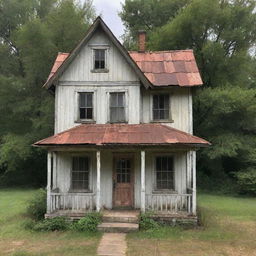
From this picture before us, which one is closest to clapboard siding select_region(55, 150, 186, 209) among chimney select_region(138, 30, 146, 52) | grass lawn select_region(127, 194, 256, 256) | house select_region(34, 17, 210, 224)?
house select_region(34, 17, 210, 224)

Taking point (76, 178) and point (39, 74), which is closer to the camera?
point (76, 178)

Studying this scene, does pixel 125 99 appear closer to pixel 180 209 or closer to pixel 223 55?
pixel 180 209

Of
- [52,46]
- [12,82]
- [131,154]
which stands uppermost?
[52,46]

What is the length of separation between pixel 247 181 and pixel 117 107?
1269 centimetres

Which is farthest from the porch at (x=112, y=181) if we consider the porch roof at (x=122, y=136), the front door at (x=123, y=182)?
the porch roof at (x=122, y=136)

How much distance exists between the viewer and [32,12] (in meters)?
35.7

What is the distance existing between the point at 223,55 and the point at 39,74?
49.2 ft

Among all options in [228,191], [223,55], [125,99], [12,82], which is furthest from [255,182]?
[12,82]

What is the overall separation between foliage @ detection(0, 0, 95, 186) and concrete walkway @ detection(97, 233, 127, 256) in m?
18.2

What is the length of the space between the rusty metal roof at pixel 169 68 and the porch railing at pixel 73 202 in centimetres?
568

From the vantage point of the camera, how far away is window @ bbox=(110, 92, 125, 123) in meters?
16.5

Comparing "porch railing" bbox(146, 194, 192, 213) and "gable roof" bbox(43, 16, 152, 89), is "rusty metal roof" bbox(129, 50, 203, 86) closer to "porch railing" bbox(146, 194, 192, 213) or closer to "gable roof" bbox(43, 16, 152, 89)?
"gable roof" bbox(43, 16, 152, 89)

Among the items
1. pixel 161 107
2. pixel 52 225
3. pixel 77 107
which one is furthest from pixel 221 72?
pixel 52 225

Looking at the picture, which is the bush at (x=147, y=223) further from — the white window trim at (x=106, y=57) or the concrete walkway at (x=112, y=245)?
the white window trim at (x=106, y=57)
